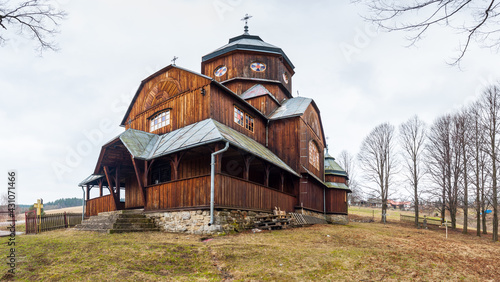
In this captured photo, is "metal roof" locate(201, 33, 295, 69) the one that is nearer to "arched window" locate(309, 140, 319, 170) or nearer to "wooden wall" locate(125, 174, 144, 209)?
"arched window" locate(309, 140, 319, 170)

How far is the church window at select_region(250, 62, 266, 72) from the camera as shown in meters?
23.4

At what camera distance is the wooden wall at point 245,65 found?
2322 cm

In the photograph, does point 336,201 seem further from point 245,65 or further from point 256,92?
point 245,65

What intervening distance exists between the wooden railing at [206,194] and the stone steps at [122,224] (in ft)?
2.47

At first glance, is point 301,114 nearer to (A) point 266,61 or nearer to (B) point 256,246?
(A) point 266,61

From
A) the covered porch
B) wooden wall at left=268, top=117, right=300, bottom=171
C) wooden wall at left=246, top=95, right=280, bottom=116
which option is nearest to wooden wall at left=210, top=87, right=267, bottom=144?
the covered porch

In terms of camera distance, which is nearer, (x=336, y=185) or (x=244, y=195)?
(x=244, y=195)

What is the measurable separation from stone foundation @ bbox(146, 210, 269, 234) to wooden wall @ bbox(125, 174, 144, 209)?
4582 millimetres

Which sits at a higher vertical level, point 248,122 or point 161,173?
point 248,122

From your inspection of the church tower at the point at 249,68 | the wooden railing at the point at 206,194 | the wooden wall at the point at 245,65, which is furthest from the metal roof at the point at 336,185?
the wooden railing at the point at 206,194

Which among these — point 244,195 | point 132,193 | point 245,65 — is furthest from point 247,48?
point 244,195

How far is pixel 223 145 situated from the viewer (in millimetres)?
12906

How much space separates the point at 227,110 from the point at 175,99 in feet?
10.2

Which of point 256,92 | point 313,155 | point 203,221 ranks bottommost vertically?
point 203,221
